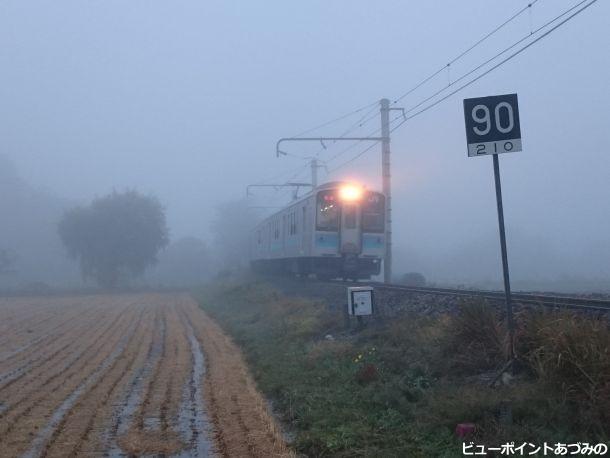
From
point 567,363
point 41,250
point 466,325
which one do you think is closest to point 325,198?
point 466,325

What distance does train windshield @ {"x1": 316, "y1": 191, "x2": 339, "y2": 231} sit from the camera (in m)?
27.8

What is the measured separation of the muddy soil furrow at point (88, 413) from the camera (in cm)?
774

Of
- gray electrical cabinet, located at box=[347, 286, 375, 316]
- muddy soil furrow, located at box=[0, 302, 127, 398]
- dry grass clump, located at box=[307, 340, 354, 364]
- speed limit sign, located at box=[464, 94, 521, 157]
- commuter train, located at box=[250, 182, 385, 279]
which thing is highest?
commuter train, located at box=[250, 182, 385, 279]

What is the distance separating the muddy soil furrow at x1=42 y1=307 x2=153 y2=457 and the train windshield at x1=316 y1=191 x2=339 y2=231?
13141mm

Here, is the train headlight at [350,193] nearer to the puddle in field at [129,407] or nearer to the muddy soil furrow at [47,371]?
the muddy soil furrow at [47,371]

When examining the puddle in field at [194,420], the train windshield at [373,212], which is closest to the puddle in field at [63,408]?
the puddle in field at [194,420]

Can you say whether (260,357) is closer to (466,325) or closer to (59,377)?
(59,377)

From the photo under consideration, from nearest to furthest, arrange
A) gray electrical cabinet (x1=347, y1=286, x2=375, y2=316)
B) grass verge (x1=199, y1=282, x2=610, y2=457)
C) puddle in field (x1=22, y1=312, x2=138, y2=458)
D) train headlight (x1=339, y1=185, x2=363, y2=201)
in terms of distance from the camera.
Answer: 1. grass verge (x1=199, y1=282, x2=610, y2=457)
2. puddle in field (x1=22, y1=312, x2=138, y2=458)
3. gray electrical cabinet (x1=347, y1=286, x2=375, y2=316)
4. train headlight (x1=339, y1=185, x2=363, y2=201)

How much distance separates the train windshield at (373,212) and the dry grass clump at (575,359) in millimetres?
19968

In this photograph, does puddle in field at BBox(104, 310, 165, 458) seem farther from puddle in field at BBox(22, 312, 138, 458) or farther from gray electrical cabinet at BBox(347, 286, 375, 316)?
gray electrical cabinet at BBox(347, 286, 375, 316)

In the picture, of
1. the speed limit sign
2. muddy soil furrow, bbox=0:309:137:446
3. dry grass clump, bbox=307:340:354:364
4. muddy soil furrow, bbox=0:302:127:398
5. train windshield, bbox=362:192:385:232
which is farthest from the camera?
train windshield, bbox=362:192:385:232

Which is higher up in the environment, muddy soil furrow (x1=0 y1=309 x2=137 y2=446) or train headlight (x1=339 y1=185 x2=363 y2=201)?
train headlight (x1=339 y1=185 x2=363 y2=201)

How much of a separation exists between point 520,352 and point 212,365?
7.51 metres

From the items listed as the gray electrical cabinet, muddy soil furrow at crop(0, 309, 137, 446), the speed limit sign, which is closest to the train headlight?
muddy soil furrow at crop(0, 309, 137, 446)
